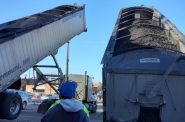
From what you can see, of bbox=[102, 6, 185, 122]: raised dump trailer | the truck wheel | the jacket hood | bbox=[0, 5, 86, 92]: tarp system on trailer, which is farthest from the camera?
the truck wheel

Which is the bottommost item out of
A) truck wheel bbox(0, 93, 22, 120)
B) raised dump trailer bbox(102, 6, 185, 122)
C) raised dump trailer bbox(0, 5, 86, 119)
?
truck wheel bbox(0, 93, 22, 120)

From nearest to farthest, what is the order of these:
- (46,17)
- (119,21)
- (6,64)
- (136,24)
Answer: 1. (6,64)
2. (136,24)
3. (119,21)
4. (46,17)

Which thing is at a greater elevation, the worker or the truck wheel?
the worker

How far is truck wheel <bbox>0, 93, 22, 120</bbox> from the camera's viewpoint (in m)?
13.8

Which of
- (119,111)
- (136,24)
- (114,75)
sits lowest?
(119,111)

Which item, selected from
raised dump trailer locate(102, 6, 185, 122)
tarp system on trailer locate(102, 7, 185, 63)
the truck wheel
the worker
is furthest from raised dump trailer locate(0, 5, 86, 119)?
the worker

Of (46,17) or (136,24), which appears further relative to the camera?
(46,17)

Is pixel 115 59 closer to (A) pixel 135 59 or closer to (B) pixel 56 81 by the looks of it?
(A) pixel 135 59

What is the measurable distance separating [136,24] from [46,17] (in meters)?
4.82

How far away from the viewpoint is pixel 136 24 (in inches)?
541

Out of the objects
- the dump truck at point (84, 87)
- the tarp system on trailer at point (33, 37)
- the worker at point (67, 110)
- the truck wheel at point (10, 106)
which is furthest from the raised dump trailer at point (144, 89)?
the dump truck at point (84, 87)

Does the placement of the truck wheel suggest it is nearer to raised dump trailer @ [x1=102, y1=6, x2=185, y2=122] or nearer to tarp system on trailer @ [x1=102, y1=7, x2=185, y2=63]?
tarp system on trailer @ [x1=102, y1=7, x2=185, y2=63]

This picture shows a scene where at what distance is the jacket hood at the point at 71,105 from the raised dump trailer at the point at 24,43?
27.7ft

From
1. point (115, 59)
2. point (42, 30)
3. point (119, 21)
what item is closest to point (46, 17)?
point (42, 30)
